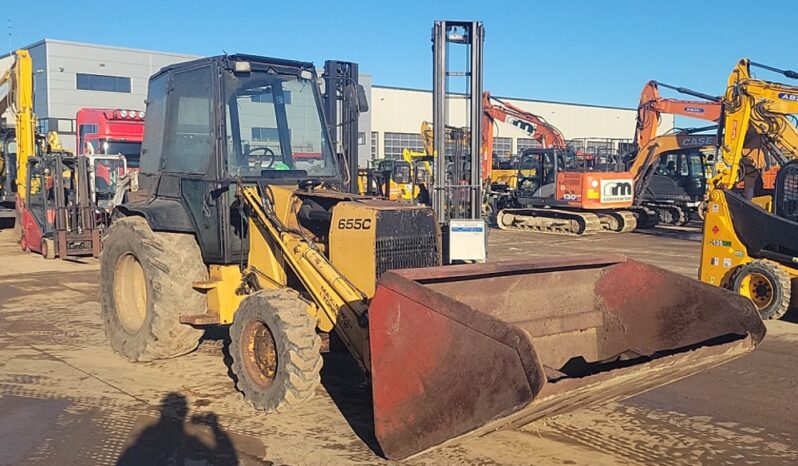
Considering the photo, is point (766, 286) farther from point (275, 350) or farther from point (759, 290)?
point (275, 350)

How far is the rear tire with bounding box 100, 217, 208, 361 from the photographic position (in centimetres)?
614

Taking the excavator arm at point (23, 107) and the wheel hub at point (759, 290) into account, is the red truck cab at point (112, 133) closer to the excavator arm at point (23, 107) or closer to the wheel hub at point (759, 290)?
the excavator arm at point (23, 107)

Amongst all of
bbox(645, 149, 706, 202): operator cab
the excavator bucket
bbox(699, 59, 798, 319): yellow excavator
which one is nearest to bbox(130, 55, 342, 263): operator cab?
the excavator bucket

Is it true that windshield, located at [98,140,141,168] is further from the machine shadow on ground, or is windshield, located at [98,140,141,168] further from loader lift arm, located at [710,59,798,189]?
the machine shadow on ground

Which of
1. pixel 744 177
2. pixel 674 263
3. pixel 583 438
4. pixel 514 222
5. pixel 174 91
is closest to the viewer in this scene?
pixel 583 438

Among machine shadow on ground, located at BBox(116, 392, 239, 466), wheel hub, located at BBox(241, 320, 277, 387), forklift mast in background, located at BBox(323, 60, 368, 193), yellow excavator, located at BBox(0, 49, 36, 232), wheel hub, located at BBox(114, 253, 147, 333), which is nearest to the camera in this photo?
machine shadow on ground, located at BBox(116, 392, 239, 466)

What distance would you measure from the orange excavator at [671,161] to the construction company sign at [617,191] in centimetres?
82

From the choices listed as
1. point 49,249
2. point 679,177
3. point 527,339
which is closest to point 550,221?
point 679,177

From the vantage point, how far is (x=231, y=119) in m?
6.09

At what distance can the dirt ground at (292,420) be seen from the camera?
4.68 metres

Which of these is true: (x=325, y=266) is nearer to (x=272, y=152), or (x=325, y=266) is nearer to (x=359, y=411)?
(x=359, y=411)

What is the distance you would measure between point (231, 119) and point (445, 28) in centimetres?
267

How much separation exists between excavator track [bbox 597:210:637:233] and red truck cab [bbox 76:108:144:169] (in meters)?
12.2

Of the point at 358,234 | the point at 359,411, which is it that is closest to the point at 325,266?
the point at 358,234
